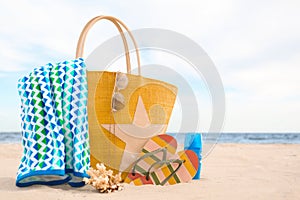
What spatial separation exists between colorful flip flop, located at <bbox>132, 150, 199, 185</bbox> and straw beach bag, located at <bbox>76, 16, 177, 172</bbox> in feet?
0.59

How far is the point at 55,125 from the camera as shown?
2096mm

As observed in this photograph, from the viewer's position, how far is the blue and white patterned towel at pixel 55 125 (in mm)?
2057

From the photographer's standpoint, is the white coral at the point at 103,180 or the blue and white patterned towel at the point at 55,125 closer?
the white coral at the point at 103,180

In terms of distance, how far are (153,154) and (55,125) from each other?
0.74m

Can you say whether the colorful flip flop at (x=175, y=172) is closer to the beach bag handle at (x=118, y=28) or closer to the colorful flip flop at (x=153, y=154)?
the colorful flip flop at (x=153, y=154)

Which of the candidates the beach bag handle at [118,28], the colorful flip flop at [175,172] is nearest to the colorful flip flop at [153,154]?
the colorful flip flop at [175,172]

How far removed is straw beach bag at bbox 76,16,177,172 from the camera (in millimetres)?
2285

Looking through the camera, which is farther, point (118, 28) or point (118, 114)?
point (118, 28)

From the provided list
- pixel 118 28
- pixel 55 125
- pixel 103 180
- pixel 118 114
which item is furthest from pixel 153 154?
pixel 118 28

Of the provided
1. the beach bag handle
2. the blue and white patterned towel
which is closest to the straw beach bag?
the beach bag handle

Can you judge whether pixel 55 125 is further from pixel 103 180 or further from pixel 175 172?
pixel 175 172

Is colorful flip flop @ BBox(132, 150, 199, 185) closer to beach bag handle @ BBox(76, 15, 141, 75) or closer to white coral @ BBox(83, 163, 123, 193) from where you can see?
white coral @ BBox(83, 163, 123, 193)

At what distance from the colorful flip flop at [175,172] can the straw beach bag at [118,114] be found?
178mm

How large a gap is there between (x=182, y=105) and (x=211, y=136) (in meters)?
0.35
